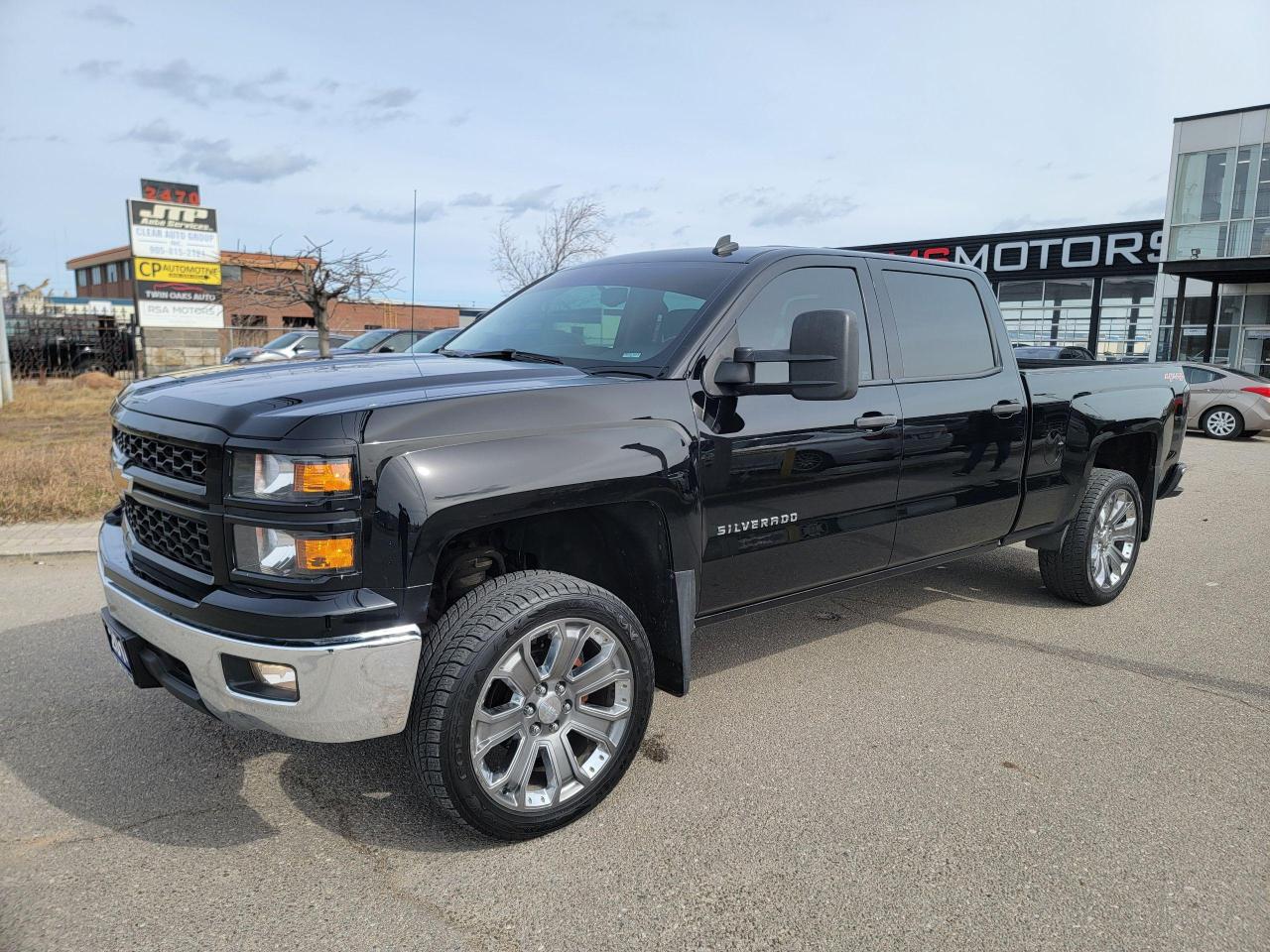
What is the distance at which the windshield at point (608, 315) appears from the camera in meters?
3.62

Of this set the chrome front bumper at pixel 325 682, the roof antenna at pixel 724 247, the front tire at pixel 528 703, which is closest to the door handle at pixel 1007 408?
the roof antenna at pixel 724 247

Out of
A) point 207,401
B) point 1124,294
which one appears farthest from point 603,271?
point 1124,294

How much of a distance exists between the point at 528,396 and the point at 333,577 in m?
0.81

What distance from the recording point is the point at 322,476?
258 centimetres

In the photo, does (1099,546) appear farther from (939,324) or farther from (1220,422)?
(1220,422)

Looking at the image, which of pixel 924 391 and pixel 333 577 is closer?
pixel 333 577

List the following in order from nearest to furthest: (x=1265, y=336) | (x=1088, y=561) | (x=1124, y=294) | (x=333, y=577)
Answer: (x=333, y=577) → (x=1088, y=561) → (x=1265, y=336) → (x=1124, y=294)

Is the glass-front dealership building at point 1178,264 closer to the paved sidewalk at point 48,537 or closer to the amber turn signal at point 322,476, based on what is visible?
the paved sidewalk at point 48,537

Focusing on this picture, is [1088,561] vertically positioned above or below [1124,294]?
below

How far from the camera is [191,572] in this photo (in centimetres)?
286

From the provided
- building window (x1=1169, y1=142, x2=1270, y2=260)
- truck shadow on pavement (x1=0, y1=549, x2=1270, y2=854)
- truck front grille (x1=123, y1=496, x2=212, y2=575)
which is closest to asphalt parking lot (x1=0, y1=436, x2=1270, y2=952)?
truck shadow on pavement (x1=0, y1=549, x2=1270, y2=854)

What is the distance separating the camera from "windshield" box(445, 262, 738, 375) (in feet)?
11.9

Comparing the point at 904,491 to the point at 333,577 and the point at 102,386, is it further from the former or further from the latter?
the point at 102,386

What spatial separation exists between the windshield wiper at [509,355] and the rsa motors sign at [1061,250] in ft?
90.1
